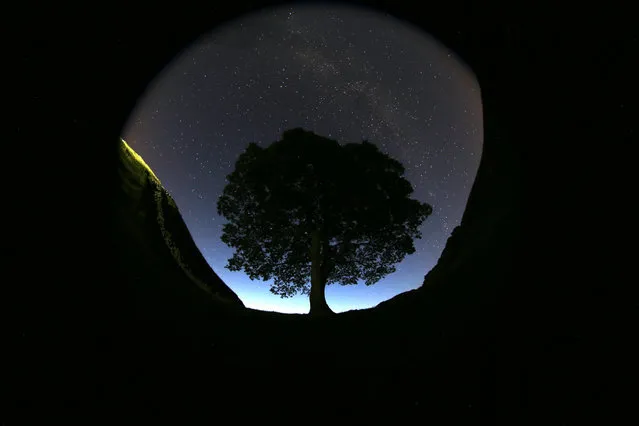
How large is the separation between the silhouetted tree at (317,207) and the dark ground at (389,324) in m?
8.23

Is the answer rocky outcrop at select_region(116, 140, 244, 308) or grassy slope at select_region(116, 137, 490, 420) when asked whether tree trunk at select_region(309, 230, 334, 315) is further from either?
grassy slope at select_region(116, 137, 490, 420)

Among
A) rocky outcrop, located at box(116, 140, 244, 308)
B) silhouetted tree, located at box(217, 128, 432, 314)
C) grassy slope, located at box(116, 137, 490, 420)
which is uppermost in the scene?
silhouetted tree, located at box(217, 128, 432, 314)

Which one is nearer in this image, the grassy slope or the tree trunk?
the grassy slope

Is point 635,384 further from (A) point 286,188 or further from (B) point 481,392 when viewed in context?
(A) point 286,188

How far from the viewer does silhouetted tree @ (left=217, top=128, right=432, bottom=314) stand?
11.9 meters

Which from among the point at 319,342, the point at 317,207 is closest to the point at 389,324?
the point at 319,342

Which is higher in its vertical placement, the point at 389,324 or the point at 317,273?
the point at 317,273

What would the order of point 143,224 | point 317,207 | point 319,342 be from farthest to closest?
point 317,207 < point 143,224 < point 319,342

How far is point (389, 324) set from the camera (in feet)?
12.4

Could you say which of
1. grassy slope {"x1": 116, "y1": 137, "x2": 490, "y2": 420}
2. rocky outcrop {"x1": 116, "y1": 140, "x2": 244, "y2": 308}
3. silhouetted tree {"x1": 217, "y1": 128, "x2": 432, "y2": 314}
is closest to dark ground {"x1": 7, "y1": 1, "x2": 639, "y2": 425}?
grassy slope {"x1": 116, "y1": 137, "x2": 490, "y2": 420}

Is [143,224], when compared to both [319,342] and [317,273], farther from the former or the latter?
[317,273]

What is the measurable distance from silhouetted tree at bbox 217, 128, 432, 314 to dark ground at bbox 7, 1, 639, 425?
324 inches

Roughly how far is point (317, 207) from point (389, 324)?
8758 millimetres

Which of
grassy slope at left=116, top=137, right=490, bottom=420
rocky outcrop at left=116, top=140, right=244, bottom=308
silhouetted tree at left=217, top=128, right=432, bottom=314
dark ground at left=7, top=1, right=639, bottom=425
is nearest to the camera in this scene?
dark ground at left=7, top=1, right=639, bottom=425
